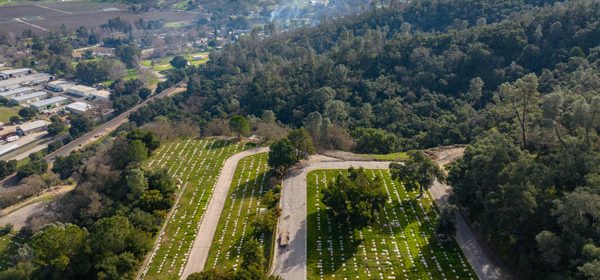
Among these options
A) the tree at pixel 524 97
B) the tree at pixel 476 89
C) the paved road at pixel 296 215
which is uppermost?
the tree at pixel 524 97

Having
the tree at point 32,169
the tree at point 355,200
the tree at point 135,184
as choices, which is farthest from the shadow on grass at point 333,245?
the tree at point 32,169

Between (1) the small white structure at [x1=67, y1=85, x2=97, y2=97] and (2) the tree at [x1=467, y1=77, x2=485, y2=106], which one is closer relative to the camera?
(2) the tree at [x1=467, y1=77, x2=485, y2=106]

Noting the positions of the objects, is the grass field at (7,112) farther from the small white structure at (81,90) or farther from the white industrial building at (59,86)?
the white industrial building at (59,86)

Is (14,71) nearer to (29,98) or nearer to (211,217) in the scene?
(29,98)

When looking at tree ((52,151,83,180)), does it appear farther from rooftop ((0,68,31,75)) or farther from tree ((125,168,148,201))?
rooftop ((0,68,31,75))

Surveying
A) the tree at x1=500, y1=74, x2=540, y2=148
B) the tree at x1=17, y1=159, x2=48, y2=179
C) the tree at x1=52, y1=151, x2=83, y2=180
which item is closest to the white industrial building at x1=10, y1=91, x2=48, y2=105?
the tree at x1=17, y1=159, x2=48, y2=179

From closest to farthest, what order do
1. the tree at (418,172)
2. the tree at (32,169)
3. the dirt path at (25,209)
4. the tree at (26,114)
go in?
the tree at (418,172) < the dirt path at (25,209) < the tree at (32,169) < the tree at (26,114)
